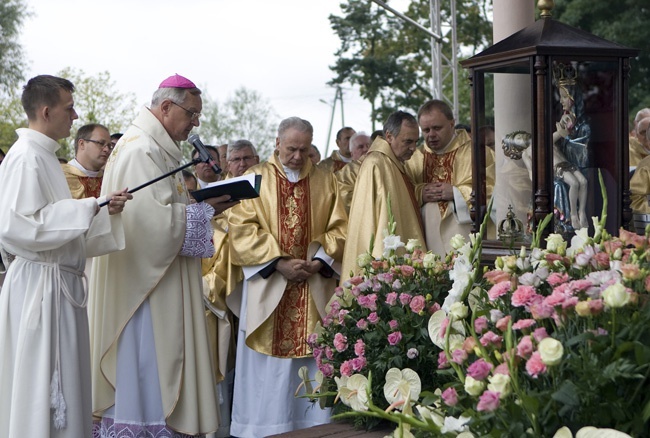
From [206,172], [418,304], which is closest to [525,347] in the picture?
[418,304]

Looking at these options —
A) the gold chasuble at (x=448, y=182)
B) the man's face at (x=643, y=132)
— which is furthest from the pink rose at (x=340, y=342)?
the man's face at (x=643, y=132)

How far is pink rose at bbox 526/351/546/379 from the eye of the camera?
80.0 inches

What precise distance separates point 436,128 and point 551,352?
14.1 feet

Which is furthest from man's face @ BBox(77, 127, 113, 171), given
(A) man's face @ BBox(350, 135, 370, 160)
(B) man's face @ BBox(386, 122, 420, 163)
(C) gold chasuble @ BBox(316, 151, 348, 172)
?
(A) man's face @ BBox(350, 135, 370, 160)

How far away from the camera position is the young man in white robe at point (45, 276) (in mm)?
4398

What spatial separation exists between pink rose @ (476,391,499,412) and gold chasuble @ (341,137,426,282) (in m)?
3.89

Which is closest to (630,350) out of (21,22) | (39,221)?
(39,221)

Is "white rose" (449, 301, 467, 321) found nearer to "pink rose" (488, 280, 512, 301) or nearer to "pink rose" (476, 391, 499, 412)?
"pink rose" (488, 280, 512, 301)

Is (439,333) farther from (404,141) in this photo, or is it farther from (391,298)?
(404,141)

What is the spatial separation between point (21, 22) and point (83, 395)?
1099 inches

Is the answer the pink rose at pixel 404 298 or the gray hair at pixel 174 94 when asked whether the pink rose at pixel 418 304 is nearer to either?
the pink rose at pixel 404 298

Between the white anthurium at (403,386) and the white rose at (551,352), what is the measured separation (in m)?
0.52

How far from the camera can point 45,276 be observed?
14.9 feet

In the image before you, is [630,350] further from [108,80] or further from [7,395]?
[108,80]
